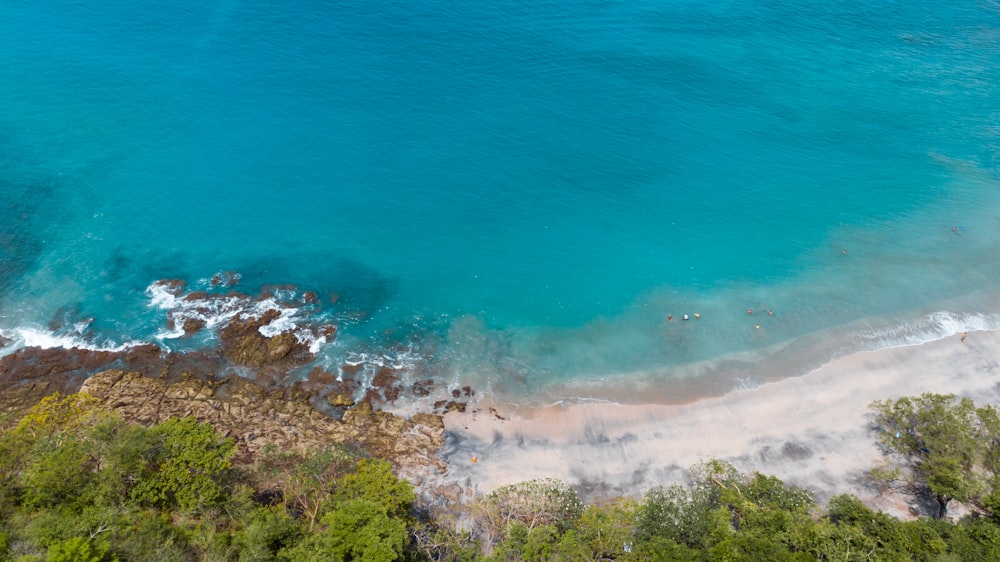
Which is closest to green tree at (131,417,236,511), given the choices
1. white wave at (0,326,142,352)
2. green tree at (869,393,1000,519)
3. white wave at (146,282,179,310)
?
white wave at (0,326,142,352)

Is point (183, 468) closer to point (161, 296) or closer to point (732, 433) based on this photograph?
point (161, 296)

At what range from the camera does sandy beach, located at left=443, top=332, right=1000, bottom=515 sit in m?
42.4

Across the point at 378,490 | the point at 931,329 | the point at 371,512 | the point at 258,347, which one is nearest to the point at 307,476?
the point at 378,490

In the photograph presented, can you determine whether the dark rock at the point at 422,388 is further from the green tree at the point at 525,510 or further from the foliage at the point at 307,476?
the green tree at the point at 525,510

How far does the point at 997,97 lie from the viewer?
80.8 meters

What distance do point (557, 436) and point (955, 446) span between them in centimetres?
2729

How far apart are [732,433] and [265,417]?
37414 mm

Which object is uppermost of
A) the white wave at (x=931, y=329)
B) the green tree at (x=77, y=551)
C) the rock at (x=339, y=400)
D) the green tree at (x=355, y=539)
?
the green tree at (x=77, y=551)

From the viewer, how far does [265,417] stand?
45.3 metres

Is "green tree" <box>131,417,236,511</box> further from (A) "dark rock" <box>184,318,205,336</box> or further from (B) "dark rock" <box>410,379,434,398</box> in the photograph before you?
(A) "dark rock" <box>184,318,205,336</box>

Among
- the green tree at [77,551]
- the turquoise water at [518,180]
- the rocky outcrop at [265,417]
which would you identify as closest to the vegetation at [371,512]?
the green tree at [77,551]

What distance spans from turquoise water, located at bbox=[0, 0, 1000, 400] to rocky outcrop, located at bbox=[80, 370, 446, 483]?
18.6 feet

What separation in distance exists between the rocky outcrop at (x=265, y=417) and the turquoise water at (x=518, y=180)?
5.65m

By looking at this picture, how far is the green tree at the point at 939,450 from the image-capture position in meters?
36.8
